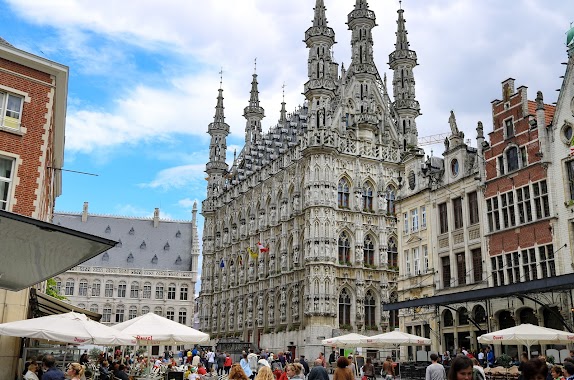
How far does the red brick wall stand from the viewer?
20922 millimetres

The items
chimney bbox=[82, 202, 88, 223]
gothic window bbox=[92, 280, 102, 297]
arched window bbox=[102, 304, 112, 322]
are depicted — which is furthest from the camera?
chimney bbox=[82, 202, 88, 223]

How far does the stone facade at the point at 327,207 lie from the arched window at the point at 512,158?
20.0 meters

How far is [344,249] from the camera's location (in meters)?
49.3

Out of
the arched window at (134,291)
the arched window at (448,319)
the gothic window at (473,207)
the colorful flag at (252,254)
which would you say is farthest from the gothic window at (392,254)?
the arched window at (134,291)

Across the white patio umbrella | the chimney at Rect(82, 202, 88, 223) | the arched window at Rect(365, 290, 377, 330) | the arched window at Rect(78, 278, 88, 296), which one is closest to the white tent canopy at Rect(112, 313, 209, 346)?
the white patio umbrella

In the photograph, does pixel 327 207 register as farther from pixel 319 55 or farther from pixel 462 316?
pixel 462 316

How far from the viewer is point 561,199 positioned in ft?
87.7

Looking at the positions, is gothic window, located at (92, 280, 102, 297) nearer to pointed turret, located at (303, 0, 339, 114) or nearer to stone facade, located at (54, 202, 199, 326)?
stone facade, located at (54, 202, 199, 326)

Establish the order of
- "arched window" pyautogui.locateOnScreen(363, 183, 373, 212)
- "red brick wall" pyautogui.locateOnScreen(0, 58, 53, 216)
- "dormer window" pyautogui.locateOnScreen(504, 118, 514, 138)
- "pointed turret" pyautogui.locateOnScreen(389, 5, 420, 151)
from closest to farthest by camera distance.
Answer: "red brick wall" pyautogui.locateOnScreen(0, 58, 53, 216)
"dormer window" pyautogui.locateOnScreen(504, 118, 514, 138)
"arched window" pyautogui.locateOnScreen(363, 183, 373, 212)
"pointed turret" pyautogui.locateOnScreen(389, 5, 420, 151)

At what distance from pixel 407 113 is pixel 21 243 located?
45392 millimetres

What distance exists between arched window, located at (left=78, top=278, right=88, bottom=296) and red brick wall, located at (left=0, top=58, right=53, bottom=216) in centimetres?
6635

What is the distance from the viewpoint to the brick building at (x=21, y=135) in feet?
67.5

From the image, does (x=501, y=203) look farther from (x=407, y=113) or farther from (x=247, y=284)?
(x=247, y=284)

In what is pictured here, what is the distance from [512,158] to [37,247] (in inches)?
918
